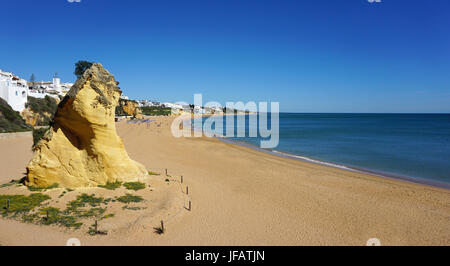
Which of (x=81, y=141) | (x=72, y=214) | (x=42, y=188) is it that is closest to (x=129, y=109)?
(x=81, y=141)

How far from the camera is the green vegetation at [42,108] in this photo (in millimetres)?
35250

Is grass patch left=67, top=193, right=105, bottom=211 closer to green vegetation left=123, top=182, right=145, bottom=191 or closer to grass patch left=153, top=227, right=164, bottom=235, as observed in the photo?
green vegetation left=123, top=182, right=145, bottom=191

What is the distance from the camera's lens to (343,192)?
13.1 metres

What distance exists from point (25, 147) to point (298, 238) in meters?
24.7

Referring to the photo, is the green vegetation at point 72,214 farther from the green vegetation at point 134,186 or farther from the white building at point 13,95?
the white building at point 13,95

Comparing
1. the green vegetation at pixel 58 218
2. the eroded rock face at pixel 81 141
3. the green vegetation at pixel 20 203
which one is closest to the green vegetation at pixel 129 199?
the eroded rock face at pixel 81 141

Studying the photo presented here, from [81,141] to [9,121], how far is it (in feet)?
90.8

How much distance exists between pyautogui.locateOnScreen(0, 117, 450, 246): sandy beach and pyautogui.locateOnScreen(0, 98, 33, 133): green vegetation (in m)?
12.8

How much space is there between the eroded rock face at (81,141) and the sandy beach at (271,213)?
939 millimetres

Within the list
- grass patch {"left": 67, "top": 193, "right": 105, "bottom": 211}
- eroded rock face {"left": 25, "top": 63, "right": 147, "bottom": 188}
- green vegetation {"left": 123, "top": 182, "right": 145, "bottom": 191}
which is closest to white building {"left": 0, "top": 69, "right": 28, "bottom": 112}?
eroded rock face {"left": 25, "top": 63, "right": 147, "bottom": 188}

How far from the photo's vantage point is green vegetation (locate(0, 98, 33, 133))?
1030 inches
